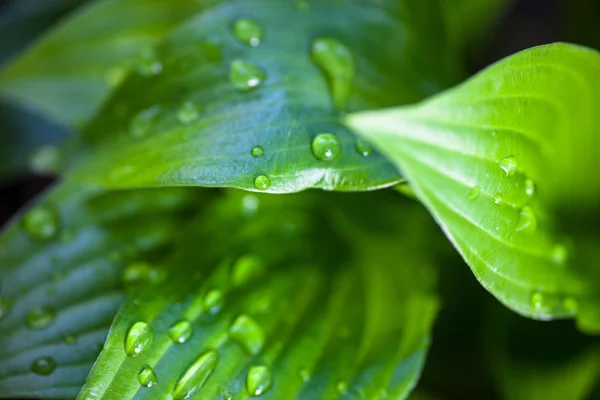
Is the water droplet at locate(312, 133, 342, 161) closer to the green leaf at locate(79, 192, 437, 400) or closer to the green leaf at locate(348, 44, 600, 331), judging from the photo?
the green leaf at locate(348, 44, 600, 331)

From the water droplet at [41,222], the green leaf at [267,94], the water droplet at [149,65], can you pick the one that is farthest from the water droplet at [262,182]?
the water droplet at [41,222]

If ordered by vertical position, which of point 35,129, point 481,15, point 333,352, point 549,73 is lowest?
point 35,129

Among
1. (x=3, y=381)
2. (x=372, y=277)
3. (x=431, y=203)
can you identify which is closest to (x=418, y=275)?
(x=372, y=277)

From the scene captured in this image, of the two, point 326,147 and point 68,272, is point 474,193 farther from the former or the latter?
point 68,272

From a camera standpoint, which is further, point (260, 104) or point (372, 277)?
point (372, 277)

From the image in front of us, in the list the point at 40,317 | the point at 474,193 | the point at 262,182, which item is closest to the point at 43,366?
the point at 40,317

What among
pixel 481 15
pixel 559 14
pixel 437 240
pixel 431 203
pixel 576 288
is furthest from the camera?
pixel 559 14

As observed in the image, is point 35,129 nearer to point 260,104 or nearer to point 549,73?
point 260,104
